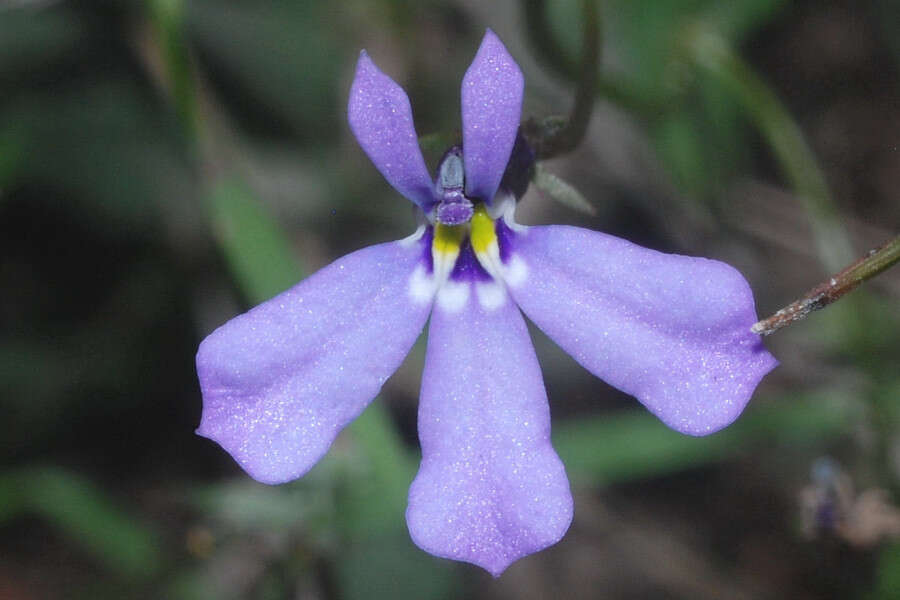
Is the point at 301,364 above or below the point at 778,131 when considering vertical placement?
above

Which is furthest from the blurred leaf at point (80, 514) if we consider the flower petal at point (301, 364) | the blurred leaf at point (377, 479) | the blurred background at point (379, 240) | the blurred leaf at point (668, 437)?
the flower petal at point (301, 364)

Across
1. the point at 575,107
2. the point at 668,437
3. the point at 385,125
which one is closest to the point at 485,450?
the point at 385,125

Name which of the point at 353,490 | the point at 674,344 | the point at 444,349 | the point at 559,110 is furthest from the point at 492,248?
the point at 559,110

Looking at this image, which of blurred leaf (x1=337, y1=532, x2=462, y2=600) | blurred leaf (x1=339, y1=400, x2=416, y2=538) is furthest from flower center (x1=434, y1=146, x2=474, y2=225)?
blurred leaf (x1=337, y1=532, x2=462, y2=600)

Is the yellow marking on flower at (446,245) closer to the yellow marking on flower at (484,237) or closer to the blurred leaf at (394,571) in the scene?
the yellow marking on flower at (484,237)

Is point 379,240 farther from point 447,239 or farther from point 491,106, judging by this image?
point 491,106

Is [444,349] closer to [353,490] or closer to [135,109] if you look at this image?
[353,490]
